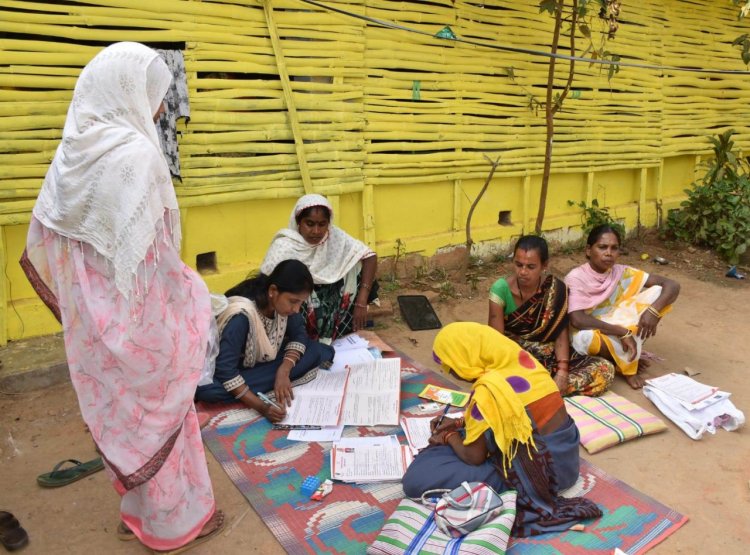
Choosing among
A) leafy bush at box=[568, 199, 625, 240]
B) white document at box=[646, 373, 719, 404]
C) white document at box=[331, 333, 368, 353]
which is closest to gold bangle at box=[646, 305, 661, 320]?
white document at box=[646, 373, 719, 404]

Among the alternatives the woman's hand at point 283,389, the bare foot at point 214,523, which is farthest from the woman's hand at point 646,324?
the bare foot at point 214,523

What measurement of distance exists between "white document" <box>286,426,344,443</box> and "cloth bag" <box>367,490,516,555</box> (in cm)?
70

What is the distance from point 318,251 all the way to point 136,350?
6.98 ft

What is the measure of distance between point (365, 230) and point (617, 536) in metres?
3.26

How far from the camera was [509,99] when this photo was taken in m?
5.68

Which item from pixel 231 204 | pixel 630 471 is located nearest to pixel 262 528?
pixel 630 471

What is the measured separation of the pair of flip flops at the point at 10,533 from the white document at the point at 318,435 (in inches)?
43.6

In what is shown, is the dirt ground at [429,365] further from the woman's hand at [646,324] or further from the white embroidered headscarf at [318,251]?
the white embroidered headscarf at [318,251]

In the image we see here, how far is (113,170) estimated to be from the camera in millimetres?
1665

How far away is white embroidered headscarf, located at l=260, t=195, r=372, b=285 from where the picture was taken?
3.71 metres

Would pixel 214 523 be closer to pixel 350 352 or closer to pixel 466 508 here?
pixel 466 508

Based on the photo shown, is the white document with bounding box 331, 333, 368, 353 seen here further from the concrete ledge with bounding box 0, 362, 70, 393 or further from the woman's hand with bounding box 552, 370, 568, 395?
the concrete ledge with bounding box 0, 362, 70, 393

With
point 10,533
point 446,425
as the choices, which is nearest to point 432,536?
point 446,425

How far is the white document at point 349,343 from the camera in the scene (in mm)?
3799
